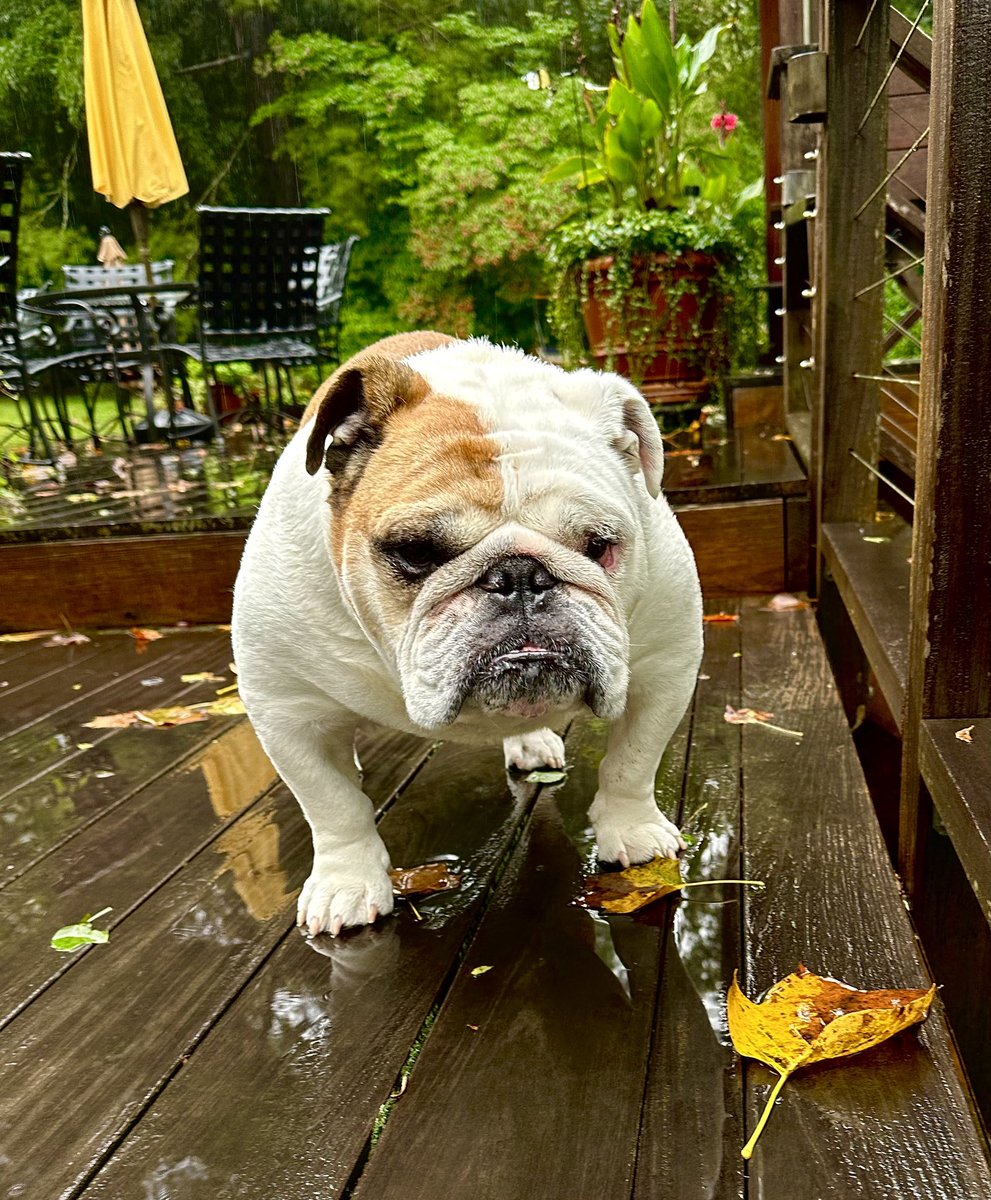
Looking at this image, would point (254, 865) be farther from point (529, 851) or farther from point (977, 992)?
point (977, 992)

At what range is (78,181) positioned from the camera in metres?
18.1

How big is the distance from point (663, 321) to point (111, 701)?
3038mm

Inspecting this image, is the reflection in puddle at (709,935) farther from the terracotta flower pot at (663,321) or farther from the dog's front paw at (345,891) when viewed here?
the terracotta flower pot at (663,321)

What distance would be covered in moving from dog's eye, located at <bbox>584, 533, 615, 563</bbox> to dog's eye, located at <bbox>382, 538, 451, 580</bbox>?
8.3 inches

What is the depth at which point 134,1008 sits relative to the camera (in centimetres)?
164

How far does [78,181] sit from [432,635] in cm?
1932

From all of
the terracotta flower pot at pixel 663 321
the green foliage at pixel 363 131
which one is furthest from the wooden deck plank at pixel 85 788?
the green foliage at pixel 363 131

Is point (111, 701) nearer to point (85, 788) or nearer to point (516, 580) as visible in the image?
point (85, 788)

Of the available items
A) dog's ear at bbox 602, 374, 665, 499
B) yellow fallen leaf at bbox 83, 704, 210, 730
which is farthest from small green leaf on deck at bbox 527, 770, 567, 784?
yellow fallen leaf at bbox 83, 704, 210, 730

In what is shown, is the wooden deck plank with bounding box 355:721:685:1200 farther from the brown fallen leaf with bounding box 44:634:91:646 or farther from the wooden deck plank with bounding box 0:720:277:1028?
the brown fallen leaf with bounding box 44:634:91:646

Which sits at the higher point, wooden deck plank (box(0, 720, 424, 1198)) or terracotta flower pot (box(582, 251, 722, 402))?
terracotta flower pot (box(582, 251, 722, 402))

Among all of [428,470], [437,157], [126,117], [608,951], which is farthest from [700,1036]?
[437,157]

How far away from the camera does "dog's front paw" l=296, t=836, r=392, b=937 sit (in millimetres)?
1800

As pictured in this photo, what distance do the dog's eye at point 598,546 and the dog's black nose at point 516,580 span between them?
0.12 metres
